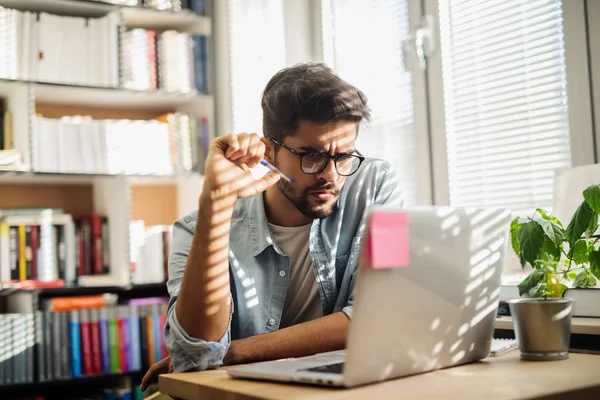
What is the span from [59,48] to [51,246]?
2.64ft

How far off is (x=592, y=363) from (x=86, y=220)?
2.27 metres

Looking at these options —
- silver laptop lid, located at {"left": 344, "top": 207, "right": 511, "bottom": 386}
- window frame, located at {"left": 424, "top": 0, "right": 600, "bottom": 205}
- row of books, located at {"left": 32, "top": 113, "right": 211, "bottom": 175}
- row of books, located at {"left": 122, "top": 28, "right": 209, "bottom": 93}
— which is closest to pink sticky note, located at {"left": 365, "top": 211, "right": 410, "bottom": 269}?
silver laptop lid, located at {"left": 344, "top": 207, "right": 511, "bottom": 386}

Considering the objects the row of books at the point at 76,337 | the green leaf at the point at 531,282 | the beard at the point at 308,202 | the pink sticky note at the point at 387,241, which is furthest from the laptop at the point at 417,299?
the row of books at the point at 76,337

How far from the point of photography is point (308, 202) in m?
1.71

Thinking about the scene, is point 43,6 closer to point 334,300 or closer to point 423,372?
point 334,300

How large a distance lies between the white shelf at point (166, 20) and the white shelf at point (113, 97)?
32 cm

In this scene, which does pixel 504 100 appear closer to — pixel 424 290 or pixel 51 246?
pixel 424 290

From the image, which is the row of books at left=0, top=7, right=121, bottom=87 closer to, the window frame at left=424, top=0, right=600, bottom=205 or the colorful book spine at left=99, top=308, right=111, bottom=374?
the colorful book spine at left=99, top=308, right=111, bottom=374

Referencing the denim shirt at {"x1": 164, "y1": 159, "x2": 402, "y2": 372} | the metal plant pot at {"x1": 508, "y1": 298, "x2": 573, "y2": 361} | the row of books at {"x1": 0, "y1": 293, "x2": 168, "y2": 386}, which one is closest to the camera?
the metal plant pot at {"x1": 508, "y1": 298, "x2": 573, "y2": 361}

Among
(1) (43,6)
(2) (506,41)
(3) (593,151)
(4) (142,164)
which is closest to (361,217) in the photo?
(3) (593,151)

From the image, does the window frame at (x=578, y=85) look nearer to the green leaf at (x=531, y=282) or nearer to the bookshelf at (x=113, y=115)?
the green leaf at (x=531, y=282)

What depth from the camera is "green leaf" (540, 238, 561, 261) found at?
1347mm

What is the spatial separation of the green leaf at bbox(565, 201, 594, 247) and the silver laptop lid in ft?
0.69

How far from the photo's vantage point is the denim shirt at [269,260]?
1.66 m
